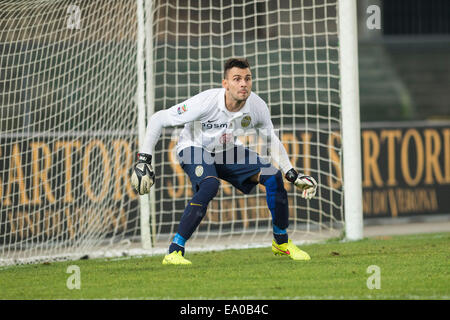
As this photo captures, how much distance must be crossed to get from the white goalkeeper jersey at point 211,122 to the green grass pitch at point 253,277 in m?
0.94

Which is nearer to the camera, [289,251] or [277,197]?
[277,197]

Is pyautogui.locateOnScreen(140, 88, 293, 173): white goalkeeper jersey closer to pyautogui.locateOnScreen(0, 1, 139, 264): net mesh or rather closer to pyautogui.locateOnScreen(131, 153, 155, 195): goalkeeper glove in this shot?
pyautogui.locateOnScreen(131, 153, 155, 195): goalkeeper glove

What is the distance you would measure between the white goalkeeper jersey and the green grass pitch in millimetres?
938

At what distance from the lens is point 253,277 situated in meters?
5.88

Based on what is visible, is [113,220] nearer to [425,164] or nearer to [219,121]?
[219,121]

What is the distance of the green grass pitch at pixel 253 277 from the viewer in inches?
203

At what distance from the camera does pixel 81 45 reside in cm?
998

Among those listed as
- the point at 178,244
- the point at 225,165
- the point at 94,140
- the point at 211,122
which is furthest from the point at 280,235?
the point at 94,140

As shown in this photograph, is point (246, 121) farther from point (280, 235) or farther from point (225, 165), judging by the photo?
point (280, 235)

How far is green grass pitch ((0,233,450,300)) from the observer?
515 cm

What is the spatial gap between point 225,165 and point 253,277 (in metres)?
1.22

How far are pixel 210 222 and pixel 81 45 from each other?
110 inches

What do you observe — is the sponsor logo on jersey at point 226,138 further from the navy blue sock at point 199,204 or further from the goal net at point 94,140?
the goal net at point 94,140

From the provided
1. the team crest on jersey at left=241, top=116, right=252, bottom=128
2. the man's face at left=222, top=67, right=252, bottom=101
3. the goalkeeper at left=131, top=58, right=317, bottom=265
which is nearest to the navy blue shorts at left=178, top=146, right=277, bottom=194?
the goalkeeper at left=131, top=58, right=317, bottom=265
